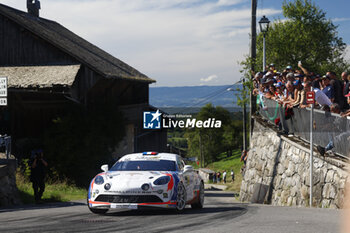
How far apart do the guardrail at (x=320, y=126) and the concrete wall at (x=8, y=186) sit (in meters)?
9.17

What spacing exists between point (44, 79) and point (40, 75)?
3.77ft

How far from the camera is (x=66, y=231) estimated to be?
792 cm

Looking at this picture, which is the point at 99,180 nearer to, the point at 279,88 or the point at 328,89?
the point at 328,89

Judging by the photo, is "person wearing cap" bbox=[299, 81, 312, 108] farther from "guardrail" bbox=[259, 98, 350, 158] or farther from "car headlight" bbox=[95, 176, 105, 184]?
"car headlight" bbox=[95, 176, 105, 184]

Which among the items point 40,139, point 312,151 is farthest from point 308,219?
point 40,139

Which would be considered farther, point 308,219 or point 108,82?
point 108,82

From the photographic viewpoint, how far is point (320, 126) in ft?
50.9

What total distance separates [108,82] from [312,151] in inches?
823

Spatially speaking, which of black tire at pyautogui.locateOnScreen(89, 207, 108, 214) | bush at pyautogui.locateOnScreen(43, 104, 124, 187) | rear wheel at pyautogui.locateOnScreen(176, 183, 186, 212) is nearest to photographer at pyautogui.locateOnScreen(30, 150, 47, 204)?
black tire at pyautogui.locateOnScreen(89, 207, 108, 214)

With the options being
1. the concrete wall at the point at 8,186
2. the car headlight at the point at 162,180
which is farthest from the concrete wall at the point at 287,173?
the concrete wall at the point at 8,186

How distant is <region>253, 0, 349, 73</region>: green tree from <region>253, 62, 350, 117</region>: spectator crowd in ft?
56.2

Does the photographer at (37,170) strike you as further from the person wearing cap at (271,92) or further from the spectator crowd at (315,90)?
the person wearing cap at (271,92)

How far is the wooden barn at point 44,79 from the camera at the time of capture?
94.8ft

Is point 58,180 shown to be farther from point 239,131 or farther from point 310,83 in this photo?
point 239,131
